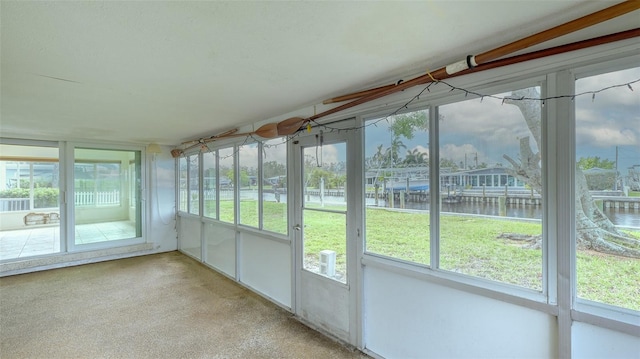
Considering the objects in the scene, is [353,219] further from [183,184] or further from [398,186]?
[183,184]

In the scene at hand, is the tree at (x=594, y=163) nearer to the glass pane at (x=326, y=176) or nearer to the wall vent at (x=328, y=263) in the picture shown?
the glass pane at (x=326, y=176)

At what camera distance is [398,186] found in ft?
7.27

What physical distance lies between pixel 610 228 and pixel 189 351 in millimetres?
2959

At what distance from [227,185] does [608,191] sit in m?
4.01

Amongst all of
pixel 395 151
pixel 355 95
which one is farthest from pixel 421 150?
pixel 355 95

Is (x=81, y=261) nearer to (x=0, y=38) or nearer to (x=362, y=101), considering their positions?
(x=0, y=38)

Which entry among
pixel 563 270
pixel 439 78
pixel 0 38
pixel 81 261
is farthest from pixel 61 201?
pixel 563 270

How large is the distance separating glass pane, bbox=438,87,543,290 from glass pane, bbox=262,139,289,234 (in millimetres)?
1828

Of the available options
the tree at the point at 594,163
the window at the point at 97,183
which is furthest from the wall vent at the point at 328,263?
Result: the window at the point at 97,183

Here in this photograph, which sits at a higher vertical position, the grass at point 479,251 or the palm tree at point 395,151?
the palm tree at point 395,151

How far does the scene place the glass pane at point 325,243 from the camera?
266 centimetres

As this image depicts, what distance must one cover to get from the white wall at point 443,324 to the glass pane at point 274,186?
4.33 ft

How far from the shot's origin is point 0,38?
1.41 m

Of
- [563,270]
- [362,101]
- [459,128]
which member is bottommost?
[563,270]
